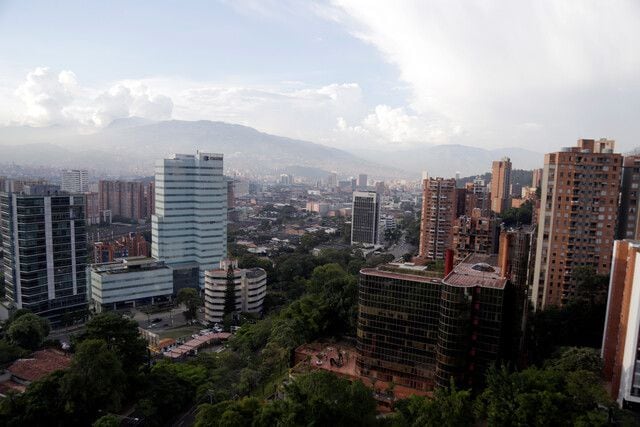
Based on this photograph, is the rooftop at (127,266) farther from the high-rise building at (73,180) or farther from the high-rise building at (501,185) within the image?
the high-rise building at (73,180)

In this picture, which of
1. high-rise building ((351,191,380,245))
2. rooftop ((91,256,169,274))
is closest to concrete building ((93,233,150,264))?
rooftop ((91,256,169,274))

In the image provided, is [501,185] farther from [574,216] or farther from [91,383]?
[91,383]

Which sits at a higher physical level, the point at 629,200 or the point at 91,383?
the point at 629,200

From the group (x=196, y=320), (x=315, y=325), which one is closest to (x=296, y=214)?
(x=196, y=320)

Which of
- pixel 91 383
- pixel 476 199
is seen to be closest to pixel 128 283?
pixel 91 383

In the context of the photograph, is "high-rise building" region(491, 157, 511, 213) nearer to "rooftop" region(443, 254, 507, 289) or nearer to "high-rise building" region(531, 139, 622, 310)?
"high-rise building" region(531, 139, 622, 310)

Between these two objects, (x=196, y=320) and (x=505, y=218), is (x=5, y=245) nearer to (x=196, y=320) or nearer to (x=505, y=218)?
(x=196, y=320)
